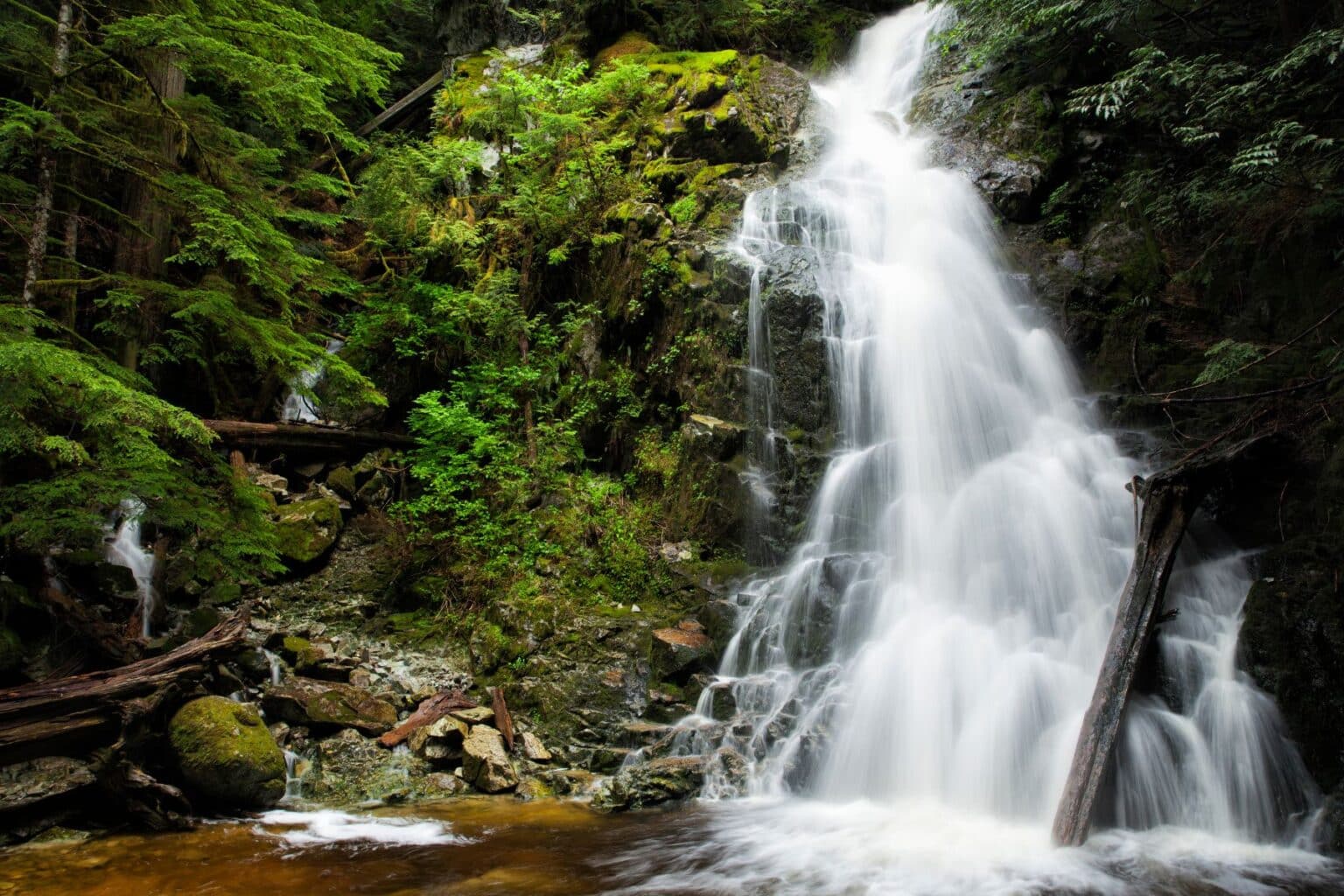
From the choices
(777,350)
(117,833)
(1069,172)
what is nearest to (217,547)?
(117,833)

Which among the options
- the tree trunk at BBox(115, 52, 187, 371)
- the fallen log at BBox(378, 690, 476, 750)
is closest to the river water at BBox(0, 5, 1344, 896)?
the fallen log at BBox(378, 690, 476, 750)

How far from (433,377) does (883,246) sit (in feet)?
24.5

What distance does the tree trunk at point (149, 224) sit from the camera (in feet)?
19.9

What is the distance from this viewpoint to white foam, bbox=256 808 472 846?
15.2 feet

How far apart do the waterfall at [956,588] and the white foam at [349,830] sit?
2314 mm

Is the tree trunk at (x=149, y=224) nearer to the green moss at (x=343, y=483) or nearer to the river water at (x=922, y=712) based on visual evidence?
the green moss at (x=343, y=483)

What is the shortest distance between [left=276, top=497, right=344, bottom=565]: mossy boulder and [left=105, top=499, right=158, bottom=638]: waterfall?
1.30m

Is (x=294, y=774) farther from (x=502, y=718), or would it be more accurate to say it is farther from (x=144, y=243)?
(x=144, y=243)

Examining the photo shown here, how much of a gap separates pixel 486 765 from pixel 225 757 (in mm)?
1943

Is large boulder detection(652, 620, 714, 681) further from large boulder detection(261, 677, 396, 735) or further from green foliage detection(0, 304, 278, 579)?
green foliage detection(0, 304, 278, 579)

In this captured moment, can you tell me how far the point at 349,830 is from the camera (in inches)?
191

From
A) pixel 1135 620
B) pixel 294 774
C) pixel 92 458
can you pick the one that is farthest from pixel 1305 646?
pixel 92 458

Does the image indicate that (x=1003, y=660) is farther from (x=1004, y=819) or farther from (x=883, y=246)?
(x=883, y=246)

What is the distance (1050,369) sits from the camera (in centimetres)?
852
